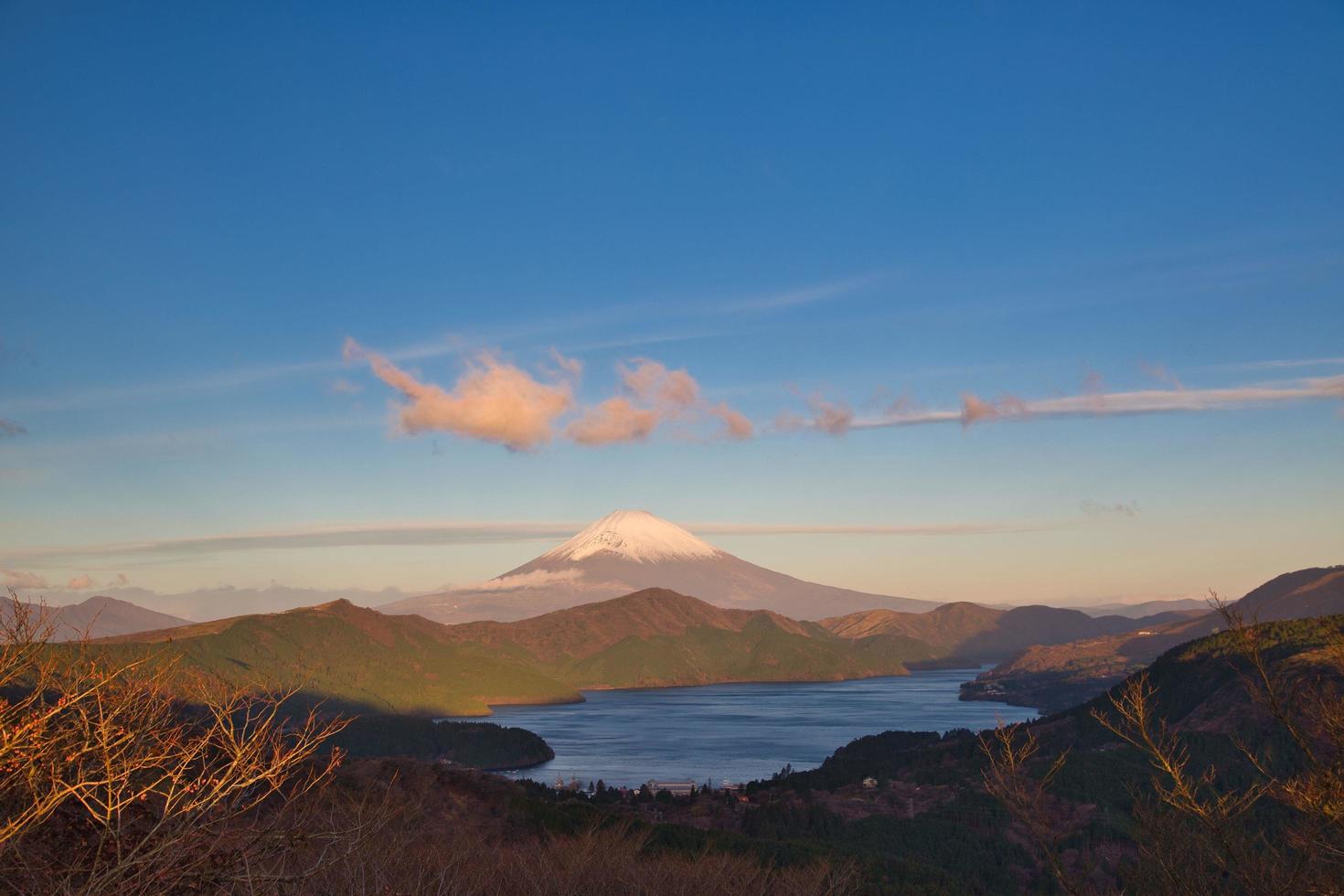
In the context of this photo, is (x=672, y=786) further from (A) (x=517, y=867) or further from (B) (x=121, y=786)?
(B) (x=121, y=786)

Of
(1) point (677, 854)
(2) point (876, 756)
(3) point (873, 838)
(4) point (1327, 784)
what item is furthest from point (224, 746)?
(2) point (876, 756)

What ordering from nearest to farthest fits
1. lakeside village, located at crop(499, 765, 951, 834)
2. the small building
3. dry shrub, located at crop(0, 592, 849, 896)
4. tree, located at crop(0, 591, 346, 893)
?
tree, located at crop(0, 591, 346, 893) → dry shrub, located at crop(0, 592, 849, 896) → lakeside village, located at crop(499, 765, 951, 834) → the small building

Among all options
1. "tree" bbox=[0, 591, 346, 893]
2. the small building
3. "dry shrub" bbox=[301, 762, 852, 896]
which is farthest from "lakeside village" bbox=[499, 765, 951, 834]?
"tree" bbox=[0, 591, 346, 893]

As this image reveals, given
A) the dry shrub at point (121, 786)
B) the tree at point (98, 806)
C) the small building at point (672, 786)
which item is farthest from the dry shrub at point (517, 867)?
the small building at point (672, 786)

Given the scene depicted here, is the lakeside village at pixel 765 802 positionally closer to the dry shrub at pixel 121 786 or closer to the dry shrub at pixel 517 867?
the dry shrub at pixel 517 867

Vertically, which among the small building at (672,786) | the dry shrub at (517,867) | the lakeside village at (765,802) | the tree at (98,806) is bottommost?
the small building at (672,786)

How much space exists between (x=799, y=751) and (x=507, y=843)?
133m

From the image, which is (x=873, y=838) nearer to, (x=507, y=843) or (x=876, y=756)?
(x=507, y=843)

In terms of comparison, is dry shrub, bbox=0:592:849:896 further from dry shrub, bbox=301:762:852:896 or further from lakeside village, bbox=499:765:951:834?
lakeside village, bbox=499:765:951:834

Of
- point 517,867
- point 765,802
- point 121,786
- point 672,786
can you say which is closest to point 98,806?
point 121,786

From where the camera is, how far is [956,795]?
3858 inches

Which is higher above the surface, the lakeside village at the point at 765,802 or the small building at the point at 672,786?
the lakeside village at the point at 765,802

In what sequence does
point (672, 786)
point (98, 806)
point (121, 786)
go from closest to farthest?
1. point (121, 786)
2. point (98, 806)
3. point (672, 786)

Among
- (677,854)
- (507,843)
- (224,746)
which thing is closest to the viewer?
(224,746)
